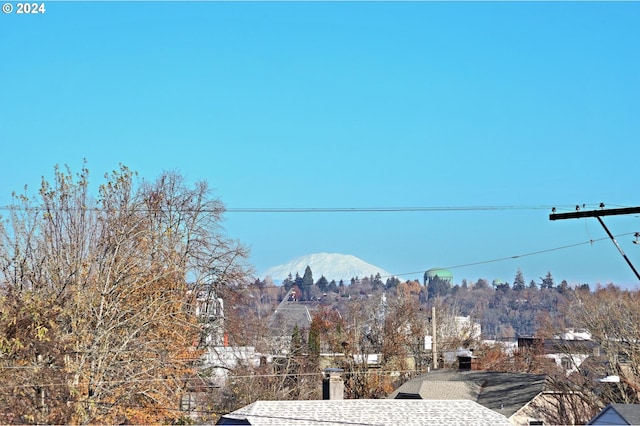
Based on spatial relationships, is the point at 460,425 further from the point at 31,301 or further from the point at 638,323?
the point at 638,323

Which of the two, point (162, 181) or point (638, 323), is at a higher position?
point (162, 181)

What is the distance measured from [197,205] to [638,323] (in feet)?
91.5

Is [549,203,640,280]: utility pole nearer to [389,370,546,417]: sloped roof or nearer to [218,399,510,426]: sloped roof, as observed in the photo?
[218,399,510,426]: sloped roof

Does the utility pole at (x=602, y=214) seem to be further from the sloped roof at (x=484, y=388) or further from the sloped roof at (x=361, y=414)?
the sloped roof at (x=484, y=388)

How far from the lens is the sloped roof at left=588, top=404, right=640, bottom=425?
30.5 m

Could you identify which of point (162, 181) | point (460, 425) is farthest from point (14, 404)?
point (162, 181)

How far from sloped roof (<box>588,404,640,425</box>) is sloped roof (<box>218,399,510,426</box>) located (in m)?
3.96

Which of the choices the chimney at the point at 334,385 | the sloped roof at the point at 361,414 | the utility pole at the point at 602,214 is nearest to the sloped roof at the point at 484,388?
the chimney at the point at 334,385

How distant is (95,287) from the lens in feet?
105

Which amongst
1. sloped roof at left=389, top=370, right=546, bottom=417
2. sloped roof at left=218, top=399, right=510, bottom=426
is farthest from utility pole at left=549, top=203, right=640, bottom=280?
sloped roof at left=389, top=370, right=546, bottom=417

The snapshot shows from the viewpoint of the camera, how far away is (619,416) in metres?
31.3

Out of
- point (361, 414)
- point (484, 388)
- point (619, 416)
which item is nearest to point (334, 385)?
point (361, 414)

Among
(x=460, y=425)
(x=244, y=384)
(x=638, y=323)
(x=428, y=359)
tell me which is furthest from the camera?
(x=428, y=359)

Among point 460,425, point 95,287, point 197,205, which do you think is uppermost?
point 197,205
